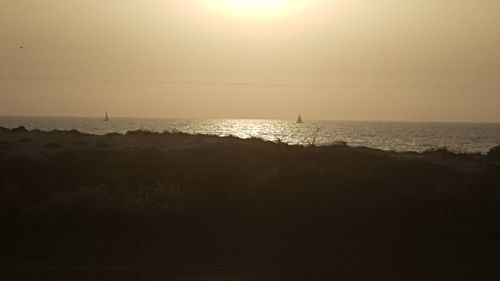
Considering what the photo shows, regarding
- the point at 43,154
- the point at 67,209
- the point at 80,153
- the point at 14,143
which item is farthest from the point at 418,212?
the point at 14,143

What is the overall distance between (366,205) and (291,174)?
3356 millimetres

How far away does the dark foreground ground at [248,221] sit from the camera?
10.6m

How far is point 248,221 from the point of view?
14.3m

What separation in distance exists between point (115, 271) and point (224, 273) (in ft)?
5.91

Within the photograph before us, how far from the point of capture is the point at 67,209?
14328mm

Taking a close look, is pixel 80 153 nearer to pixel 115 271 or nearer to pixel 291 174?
pixel 291 174

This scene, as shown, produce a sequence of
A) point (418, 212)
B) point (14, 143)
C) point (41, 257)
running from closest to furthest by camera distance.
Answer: point (41, 257), point (418, 212), point (14, 143)

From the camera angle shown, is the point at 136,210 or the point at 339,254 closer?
the point at 339,254

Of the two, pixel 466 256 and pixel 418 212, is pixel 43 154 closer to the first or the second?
pixel 418 212

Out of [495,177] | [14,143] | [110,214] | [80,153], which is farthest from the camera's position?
[14,143]

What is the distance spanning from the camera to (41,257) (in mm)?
10945

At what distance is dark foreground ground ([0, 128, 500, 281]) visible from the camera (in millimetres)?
10570

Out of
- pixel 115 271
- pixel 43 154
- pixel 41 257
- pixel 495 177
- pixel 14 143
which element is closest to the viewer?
pixel 115 271

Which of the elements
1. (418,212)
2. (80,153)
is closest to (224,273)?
(418,212)
